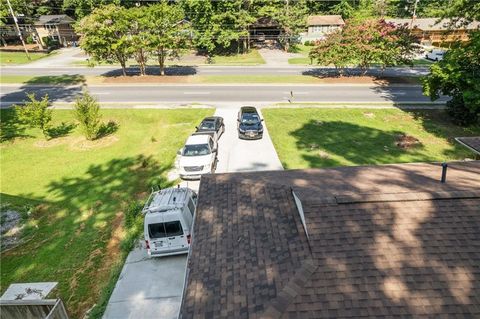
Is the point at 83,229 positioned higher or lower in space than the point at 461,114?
higher

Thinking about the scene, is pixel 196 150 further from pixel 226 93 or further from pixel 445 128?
pixel 445 128

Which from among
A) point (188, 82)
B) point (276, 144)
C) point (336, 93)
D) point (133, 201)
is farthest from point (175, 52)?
point (133, 201)

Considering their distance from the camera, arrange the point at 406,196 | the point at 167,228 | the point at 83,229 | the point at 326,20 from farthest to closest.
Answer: the point at 326,20 < the point at 83,229 < the point at 167,228 < the point at 406,196

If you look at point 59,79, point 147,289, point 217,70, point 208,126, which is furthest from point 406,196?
point 59,79

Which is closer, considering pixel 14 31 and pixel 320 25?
pixel 320 25

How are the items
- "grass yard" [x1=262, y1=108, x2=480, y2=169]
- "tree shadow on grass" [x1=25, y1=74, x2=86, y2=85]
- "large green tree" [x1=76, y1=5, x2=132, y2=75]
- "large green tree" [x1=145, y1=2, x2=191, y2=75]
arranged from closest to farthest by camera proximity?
"grass yard" [x1=262, y1=108, x2=480, y2=169] → "large green tree" [x1=76, y1=5, x2=132, y2=75] → "large green tree" [x1=145, y1=2, x2=191, y2=75] → "tree shadow on grass" [x1=25, y1=74, x2=86, y2=85]

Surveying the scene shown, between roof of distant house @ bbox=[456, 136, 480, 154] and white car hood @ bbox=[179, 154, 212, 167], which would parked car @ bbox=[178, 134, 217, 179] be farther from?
roof of distant house @ bbox=[456, 136, 480, 154]

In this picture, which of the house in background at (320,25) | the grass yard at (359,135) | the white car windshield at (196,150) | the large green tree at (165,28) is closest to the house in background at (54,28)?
the large green tree at (165,28)

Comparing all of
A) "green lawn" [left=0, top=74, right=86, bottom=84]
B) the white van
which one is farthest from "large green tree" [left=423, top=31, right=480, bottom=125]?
"green lawn" [left=0, top=74, right=86, bottom=84]
